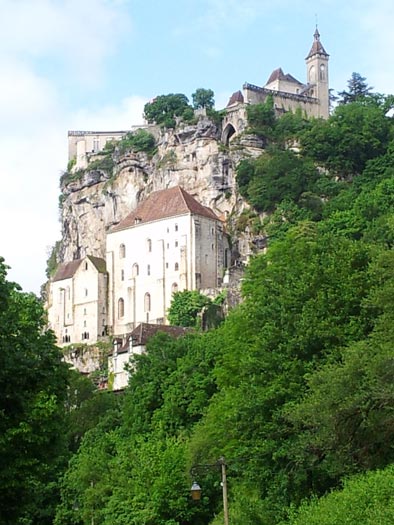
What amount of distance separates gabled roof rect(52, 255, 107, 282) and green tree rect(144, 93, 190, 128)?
23193 millimetres

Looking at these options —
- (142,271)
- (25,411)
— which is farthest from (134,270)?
(25,411)

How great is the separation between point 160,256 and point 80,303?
11369 millimetres

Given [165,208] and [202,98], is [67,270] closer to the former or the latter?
[165,208]

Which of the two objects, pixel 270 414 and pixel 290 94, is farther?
pixel 290 94

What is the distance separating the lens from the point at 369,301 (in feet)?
121

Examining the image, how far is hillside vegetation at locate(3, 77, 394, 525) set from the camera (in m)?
33.7

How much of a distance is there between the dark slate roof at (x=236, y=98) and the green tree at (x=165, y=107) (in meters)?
5.28

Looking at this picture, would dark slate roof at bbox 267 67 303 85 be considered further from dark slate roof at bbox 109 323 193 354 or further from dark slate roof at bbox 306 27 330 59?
dark slate roof at bbox 109 323 193 354

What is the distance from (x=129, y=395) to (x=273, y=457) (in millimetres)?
27839

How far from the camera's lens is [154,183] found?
123375 mm

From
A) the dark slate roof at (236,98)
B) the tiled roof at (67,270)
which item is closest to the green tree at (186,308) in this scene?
the tiled roof at (67,270)

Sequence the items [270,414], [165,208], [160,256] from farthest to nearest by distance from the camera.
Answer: [165,208]
[160,256]
[270,414]

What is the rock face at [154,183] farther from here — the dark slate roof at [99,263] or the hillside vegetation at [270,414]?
the hillside vegetation at [270,414]

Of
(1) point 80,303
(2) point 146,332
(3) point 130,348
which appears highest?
(1) point 80,303
